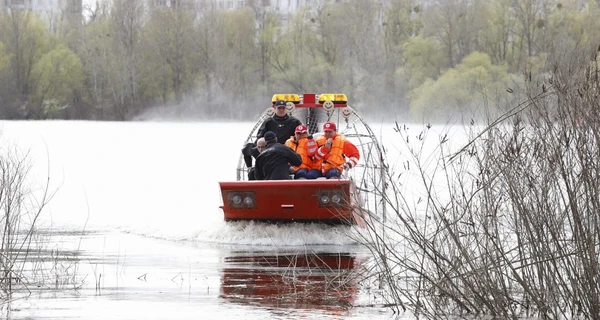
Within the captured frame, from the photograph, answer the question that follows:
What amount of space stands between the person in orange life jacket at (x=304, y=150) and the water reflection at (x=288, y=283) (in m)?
1.76

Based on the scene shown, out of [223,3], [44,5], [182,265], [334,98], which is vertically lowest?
[182,265]

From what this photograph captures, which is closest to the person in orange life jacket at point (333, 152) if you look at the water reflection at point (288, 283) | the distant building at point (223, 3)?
the water reflection at point (288, 283)

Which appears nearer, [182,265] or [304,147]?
[182,265]

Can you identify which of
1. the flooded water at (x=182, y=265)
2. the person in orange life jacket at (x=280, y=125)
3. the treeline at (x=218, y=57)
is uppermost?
the treeline at (x=218, y=57)

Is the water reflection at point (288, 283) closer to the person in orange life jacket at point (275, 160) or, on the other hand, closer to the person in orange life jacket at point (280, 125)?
the person in orange life jacket at point (275, 160)

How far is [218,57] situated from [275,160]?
202 feet

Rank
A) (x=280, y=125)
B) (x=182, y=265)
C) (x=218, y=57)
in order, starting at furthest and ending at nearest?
(x=218, y=57), (x=280, y=125), (x=182, y=265)

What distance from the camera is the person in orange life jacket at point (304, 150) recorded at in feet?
52.6

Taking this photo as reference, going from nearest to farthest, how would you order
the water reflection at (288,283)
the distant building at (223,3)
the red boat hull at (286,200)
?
the water reflection at (288,283), the red boat hull at (286,200), the distant building at (223,3)

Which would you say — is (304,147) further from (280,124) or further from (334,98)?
(334,98)

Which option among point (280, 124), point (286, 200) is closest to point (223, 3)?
point (280, 124)

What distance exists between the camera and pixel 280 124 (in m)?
16.7

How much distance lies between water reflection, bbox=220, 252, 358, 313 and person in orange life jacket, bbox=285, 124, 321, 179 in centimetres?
176

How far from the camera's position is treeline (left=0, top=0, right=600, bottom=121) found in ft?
231
